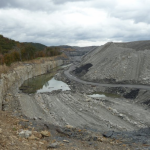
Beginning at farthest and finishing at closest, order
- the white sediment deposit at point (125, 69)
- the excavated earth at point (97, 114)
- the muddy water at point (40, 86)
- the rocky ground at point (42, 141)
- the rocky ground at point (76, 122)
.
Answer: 1. the white sediment deposit at point (125, 69)
2. the muddy water at point (40, 86)
3. the excavated earth at point (97, 114)
4. the rocky ground at point (76, 122)
5. the rocky ground at point (42, 141)

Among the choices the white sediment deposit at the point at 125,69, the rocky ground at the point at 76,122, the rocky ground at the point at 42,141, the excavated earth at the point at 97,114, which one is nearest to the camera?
the rocky ground at the point at 42,141

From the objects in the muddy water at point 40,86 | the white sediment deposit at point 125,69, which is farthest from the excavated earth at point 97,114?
the muddy water at point 40,86

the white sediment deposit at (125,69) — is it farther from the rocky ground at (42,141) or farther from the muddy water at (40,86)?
the rocky ground at (42,141)

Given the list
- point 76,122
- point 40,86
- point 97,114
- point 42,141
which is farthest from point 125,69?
point 42,141

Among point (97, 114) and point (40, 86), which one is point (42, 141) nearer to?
point (97, 114)

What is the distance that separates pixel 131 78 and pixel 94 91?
8.24m

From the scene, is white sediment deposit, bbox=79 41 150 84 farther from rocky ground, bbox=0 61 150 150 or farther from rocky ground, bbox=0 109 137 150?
rocky ground, bbox=0 109 137 150

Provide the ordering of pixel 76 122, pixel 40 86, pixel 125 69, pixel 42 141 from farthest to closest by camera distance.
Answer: pixel 40 86
pixel 125 69
pixel 76 122
pixel 42 141

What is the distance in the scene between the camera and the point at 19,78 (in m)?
40.6

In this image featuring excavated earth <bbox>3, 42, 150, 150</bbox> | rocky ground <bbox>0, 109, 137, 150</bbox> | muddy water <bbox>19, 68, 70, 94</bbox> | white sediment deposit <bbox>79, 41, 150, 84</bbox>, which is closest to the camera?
rocky ground <bbox>0, 109, 137, 150</bbox>

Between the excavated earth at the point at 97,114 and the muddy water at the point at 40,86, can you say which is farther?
the muddy water at the point at 40,86

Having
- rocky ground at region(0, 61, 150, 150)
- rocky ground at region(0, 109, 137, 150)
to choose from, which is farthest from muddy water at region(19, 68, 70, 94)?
rocky ground at region(0, 109, 137, 150)

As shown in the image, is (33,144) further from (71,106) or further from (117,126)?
(71,106)

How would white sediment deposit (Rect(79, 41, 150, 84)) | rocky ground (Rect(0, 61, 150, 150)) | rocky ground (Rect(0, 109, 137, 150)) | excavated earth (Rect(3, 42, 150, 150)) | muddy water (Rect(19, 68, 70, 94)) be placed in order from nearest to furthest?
rocky ground (Rect(0, 109, 137, 150)), rocky ground (Rect(0, 61, 150, 150)), excavated earth (Rect(3, 42, 150, 150)), muddy water (Rect(19, 68, 70, 94)), white sediment deposit (Rect(79, 41, 150, 84))
